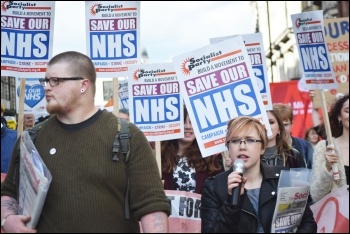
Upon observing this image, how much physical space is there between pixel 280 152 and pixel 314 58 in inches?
47.7

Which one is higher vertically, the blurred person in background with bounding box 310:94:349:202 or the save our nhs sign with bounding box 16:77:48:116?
the save our nhs sign with bounding box 16:77:48:116

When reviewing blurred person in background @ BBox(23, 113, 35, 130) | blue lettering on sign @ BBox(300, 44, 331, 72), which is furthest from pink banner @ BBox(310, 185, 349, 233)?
blurred person in background @ BBox(23, 113, 35, 130)

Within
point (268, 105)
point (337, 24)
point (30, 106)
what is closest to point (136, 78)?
point (268, 105)

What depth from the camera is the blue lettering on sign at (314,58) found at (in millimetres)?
7136

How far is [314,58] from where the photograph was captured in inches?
285

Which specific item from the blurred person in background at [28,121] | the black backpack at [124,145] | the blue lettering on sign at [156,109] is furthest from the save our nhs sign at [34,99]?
the black backpack at [124,145]

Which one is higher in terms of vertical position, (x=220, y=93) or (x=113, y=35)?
(x=113, y=35)

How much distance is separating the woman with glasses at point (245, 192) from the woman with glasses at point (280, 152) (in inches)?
72.0

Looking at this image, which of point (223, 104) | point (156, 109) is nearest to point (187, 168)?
point (223, 104)

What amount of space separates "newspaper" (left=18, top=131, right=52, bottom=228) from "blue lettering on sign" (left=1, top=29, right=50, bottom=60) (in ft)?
10.8

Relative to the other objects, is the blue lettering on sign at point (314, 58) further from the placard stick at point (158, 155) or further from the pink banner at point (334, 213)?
the pink banner at point (334, 213)

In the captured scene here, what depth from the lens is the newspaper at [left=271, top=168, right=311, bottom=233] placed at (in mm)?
4160

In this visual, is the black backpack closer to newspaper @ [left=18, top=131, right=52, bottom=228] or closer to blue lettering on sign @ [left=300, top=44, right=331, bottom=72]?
newspaper @ [left=18, top=131, right=52, bottom=228]

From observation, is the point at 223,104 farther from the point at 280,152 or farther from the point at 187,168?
the point at 280,152
